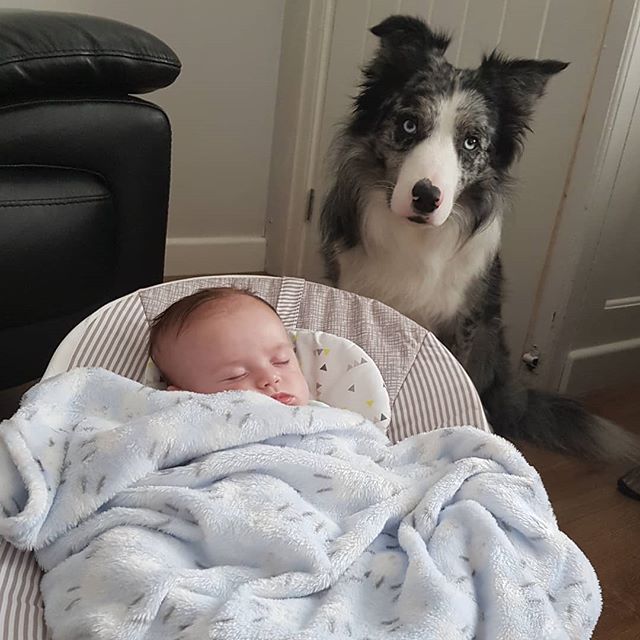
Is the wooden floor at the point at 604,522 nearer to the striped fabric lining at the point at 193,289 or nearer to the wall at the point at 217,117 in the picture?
the striped fabric lining at the point at 193,289

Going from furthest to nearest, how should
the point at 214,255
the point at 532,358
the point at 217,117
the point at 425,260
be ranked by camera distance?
the point at 214,255
the point at 217,117
the point at 532,358
the point at 425,260

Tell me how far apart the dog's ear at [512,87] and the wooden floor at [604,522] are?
2.08ft

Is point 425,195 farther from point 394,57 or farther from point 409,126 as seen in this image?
point 394,57

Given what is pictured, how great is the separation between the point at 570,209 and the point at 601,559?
2.39ft

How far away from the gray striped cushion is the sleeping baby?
5 centimetres

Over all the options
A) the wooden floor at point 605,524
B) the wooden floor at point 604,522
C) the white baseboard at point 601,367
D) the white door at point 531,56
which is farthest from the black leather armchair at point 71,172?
the white baseboard at point 601,367

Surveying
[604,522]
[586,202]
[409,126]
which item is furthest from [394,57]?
[604,522]

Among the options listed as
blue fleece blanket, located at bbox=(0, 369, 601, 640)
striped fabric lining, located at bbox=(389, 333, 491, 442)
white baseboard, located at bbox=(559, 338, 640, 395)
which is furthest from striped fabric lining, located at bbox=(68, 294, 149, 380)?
white baseboard, located at bbox=(559, 338, 640, 395)

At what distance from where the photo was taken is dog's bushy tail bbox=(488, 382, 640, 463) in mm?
1582

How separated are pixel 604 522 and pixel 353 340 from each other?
650 millimetres

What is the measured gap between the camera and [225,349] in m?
0.92

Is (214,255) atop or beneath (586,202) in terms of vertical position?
beneath

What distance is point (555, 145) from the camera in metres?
1.61

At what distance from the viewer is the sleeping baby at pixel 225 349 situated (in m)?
0.92
